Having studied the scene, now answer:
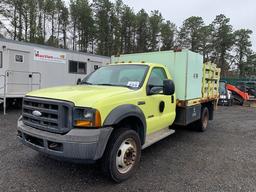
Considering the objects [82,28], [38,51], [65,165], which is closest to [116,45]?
[82,28]

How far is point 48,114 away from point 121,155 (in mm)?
1314

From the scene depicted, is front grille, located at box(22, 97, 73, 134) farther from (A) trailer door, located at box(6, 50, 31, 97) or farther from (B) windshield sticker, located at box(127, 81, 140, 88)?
(A) trailer door, located at box(6, 50, 31, 97)

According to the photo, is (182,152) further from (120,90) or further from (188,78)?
(120,90)

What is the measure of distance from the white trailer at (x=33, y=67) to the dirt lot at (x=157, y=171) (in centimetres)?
462

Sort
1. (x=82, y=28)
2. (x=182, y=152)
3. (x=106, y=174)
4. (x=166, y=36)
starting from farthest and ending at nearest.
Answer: (x=166, y=36), (x=82, y=28), (x=182, y=152), (x=106, y=174)

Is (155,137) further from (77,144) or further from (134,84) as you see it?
(77,144)

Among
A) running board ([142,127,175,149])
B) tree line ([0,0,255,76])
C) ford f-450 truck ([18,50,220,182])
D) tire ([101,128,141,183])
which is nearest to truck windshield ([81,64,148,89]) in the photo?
ford f-450 truck ([18,50,220,182])

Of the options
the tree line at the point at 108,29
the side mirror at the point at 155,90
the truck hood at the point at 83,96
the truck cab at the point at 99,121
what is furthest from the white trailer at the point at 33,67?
the tree line at the point at 108,29

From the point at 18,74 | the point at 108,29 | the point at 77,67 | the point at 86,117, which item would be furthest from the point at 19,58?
the point at 108,29

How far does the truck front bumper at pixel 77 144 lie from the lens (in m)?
3.14

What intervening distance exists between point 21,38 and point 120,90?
29.8m

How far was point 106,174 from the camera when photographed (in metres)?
3.57

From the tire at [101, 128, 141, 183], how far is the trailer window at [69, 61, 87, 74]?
30.5 ft

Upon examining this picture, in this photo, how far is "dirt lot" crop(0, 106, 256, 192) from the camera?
11.7 feet
